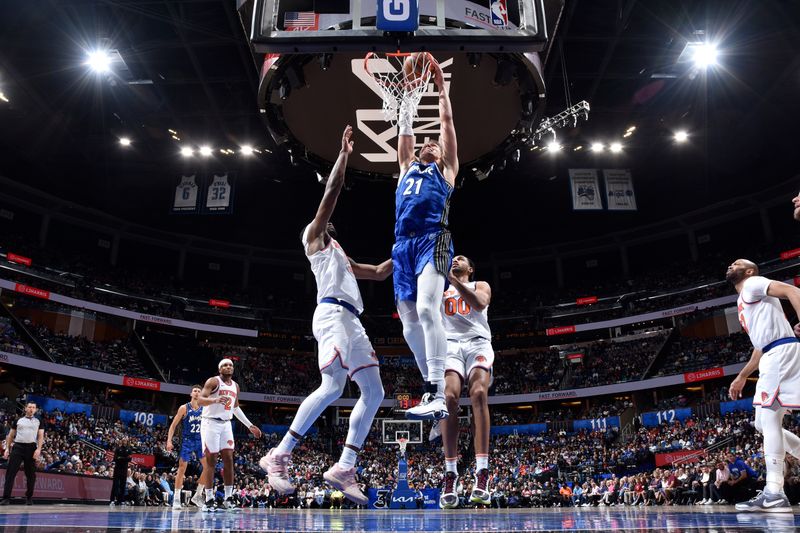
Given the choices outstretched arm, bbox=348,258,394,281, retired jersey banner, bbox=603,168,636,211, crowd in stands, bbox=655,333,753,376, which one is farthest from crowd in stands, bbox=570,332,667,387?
outstretched arm, bbox=348,258,394,281

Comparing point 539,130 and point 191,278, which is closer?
point 539,130

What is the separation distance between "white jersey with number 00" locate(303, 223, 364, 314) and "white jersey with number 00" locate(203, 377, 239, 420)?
12.7 feet

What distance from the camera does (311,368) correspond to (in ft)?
124

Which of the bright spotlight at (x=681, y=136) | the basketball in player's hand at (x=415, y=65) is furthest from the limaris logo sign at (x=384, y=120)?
the bright spotlight at (x=681, y=136)

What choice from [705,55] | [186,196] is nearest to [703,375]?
[705,55]

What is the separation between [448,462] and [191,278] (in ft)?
117

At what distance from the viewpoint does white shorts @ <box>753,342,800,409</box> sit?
5.55 m

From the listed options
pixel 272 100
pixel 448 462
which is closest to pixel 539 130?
pixel 272 100

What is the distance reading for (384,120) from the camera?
1140 centimetres

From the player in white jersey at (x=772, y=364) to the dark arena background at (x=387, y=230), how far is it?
0.22m

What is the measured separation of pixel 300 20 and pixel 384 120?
474cm

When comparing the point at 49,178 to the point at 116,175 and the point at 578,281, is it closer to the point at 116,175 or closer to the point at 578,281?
the point at 116,175

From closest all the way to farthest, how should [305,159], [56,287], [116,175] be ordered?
1. [305,159]
2. [116,175]
3. [56,287]

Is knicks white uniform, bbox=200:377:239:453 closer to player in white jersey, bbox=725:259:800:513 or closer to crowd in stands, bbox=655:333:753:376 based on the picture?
player in white jersey, bbox=725:259:800:513
